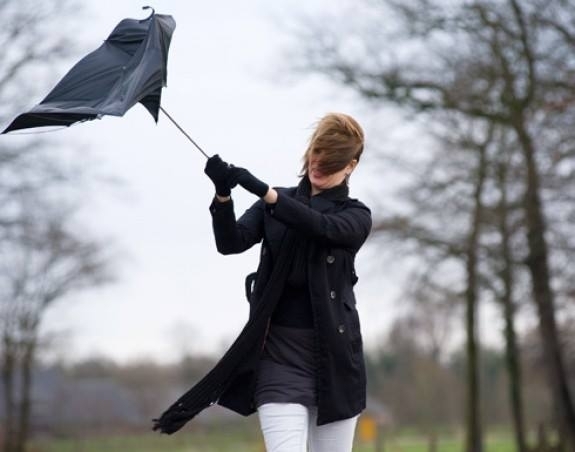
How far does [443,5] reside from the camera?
23156 millimetres

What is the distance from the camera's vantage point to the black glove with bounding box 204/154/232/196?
4.33 m

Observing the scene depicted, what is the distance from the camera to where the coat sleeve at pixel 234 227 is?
4.55 meters

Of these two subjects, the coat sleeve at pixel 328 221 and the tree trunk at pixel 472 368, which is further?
the tree trunk at pixel 472 368

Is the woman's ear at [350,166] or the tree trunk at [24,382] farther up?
the tree trunk at [24,382]

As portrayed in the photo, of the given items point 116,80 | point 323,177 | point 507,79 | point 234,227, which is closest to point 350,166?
point 323,177

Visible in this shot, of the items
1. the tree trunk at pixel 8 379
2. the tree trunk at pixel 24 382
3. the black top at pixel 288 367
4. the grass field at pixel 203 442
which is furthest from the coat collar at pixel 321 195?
the grass field at pixel 203 442

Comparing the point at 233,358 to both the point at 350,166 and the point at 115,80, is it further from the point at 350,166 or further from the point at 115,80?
the point at 115,80

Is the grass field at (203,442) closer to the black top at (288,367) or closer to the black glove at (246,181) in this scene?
the black top at (288,367)

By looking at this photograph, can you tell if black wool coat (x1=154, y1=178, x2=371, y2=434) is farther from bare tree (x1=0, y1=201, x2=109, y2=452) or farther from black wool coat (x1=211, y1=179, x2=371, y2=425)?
bare tree (x1=0, y1=201, x2=109, y2=452)

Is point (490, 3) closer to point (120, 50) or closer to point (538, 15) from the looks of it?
point (538, 15)

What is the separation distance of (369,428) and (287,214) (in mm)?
36379

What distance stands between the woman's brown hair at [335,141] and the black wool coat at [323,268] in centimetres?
17

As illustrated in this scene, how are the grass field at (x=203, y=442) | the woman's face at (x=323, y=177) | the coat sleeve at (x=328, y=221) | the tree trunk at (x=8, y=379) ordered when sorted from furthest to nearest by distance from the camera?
the grass field at (x=203, y=442), the tree trunk at (x=8, y=379), the woman's face at (x=323, y=177), the coat sleeve at (x=328, y=221)

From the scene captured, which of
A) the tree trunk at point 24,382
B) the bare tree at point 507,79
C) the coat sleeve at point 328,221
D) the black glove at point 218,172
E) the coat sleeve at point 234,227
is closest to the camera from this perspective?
the black glove at point 218,172
